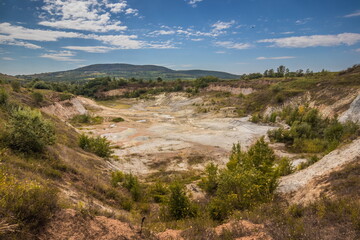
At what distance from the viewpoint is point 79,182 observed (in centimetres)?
1016

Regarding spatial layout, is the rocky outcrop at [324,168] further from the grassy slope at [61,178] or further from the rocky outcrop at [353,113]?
the rocky outcrop at [353,113]

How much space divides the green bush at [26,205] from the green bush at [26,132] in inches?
223

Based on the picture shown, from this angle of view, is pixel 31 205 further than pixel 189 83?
No

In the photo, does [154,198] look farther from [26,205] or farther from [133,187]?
[26,205]

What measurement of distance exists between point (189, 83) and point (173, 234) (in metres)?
93.3

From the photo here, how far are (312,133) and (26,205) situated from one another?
28.5 m

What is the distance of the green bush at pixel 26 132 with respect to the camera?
10125 millimetres

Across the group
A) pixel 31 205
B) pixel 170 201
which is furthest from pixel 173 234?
pixel 31 205

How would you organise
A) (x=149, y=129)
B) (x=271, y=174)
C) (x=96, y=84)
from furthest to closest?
1. (x=96, y=84)
2. (x=149, y=129)
3. (x=271, y=174)

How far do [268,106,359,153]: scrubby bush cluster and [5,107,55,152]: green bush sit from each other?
75.2 ft

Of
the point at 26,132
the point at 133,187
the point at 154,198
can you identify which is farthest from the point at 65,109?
the point at 154,198

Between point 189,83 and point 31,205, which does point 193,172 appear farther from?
point 189,83

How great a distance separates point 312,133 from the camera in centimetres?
2497

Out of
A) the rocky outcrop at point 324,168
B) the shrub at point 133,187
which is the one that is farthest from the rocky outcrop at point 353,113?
the shrub at point 133,187
